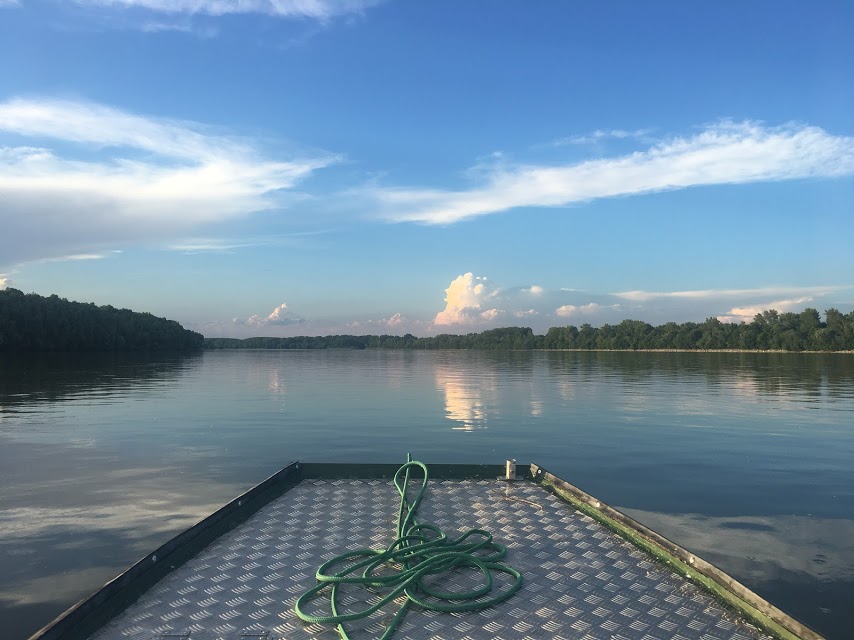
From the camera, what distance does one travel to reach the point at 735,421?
2105cm

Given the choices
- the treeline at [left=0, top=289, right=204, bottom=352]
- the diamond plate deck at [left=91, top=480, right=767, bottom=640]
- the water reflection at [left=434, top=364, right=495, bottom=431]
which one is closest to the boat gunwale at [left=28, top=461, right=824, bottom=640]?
the diamond plate deck at [left=91, top=480, right=767, bottom=640]

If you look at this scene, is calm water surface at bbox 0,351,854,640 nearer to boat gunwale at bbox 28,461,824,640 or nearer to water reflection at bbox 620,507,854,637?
water reflection at bbox 620,507,854,637

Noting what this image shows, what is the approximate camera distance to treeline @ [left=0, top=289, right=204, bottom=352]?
91500 millimetres

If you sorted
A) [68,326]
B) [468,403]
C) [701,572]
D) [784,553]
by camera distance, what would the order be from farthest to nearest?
[68,326] < [468,403] < [784,553] < [701,572]

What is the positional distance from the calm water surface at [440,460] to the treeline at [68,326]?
7363 centimetres

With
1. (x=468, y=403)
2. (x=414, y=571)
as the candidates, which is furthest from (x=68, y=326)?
(x=414, y=571)

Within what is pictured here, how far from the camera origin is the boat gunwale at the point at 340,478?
4.29m

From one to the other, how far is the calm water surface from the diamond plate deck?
2000 mm

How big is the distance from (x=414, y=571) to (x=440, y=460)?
29.6 ft

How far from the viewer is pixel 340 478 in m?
8.80

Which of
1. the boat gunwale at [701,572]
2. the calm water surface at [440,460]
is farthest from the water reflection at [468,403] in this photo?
the boat gunwale at [701,572]

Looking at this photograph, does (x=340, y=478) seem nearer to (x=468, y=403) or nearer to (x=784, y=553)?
(x=784, y=553)

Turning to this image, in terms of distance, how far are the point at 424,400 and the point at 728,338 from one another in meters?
150

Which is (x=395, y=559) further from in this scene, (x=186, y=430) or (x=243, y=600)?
(x=186, y=430)
